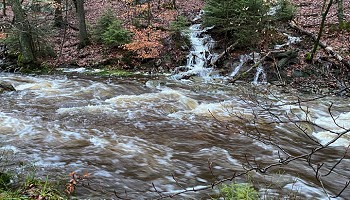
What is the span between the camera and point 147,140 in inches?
255

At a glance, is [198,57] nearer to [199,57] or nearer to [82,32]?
[199,57]

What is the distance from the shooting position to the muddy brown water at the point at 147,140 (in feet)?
15.8

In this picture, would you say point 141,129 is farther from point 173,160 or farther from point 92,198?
point 92,198

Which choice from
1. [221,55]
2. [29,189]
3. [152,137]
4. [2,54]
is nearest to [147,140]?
[152,137]

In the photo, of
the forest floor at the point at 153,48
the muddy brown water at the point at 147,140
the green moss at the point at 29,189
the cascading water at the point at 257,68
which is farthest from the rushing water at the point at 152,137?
the forest floor at the point at 153,48

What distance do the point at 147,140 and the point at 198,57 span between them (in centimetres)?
923

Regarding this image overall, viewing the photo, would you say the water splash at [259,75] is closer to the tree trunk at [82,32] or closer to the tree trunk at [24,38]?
the tree trunk at [82,32]

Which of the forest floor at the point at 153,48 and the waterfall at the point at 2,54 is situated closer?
the forest floor at the point at 153,48

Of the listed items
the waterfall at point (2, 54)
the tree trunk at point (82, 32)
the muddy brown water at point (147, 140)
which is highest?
the tree trunk at point (82, 32)

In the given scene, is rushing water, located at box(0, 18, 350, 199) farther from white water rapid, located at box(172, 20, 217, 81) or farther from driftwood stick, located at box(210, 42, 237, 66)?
driftwood stick, located at box(210, 42, 237, 66)

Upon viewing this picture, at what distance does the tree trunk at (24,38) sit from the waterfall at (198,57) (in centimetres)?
661

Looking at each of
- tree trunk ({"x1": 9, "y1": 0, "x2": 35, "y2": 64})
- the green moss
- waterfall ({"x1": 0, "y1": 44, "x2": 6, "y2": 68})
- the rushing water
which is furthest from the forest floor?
the green moss

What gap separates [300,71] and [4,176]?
1073cm

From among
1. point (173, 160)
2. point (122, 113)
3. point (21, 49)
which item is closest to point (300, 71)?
point (122, 113)
